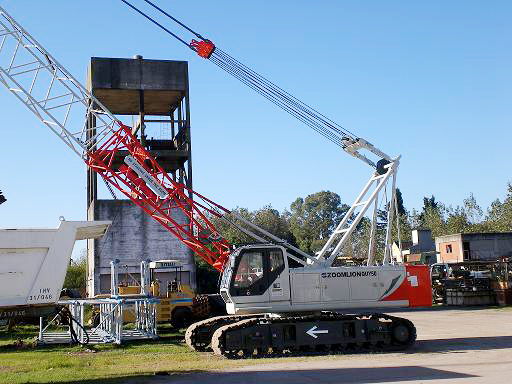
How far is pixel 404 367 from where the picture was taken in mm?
14992

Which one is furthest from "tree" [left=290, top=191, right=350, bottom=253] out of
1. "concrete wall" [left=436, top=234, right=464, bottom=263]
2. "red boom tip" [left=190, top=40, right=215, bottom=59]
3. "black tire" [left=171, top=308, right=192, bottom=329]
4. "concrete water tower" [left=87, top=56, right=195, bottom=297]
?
"red boom tip" [left=190, top=40, right=215, bottom=59]

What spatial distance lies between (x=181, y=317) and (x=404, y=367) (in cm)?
1440

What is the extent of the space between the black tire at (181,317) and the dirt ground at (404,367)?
10.5 m

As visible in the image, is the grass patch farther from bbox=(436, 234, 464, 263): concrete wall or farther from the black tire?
bbox=(436, 234, 464, 263): concrete wall

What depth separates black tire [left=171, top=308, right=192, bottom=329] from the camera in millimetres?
27688

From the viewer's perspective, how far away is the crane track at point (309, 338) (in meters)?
17.8

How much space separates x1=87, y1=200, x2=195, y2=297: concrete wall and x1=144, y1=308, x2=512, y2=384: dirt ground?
2398cm

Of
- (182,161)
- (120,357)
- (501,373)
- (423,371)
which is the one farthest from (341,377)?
(182,161)

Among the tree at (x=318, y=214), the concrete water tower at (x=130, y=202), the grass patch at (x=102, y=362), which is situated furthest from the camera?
the tree at (x=318, y=214)

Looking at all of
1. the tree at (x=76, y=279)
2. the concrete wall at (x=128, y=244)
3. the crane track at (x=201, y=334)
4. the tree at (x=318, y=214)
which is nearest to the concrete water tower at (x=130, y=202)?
the concrete wall at (x=128, y=244)

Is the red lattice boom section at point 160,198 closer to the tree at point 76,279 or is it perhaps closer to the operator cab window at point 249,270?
the operator cab window at point 249,270

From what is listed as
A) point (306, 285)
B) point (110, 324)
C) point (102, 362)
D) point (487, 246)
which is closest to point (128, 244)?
point (110, 324)

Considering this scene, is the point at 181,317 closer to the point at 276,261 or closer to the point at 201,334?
the point at 201,334

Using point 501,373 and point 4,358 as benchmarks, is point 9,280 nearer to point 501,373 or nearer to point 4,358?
point 4,358
